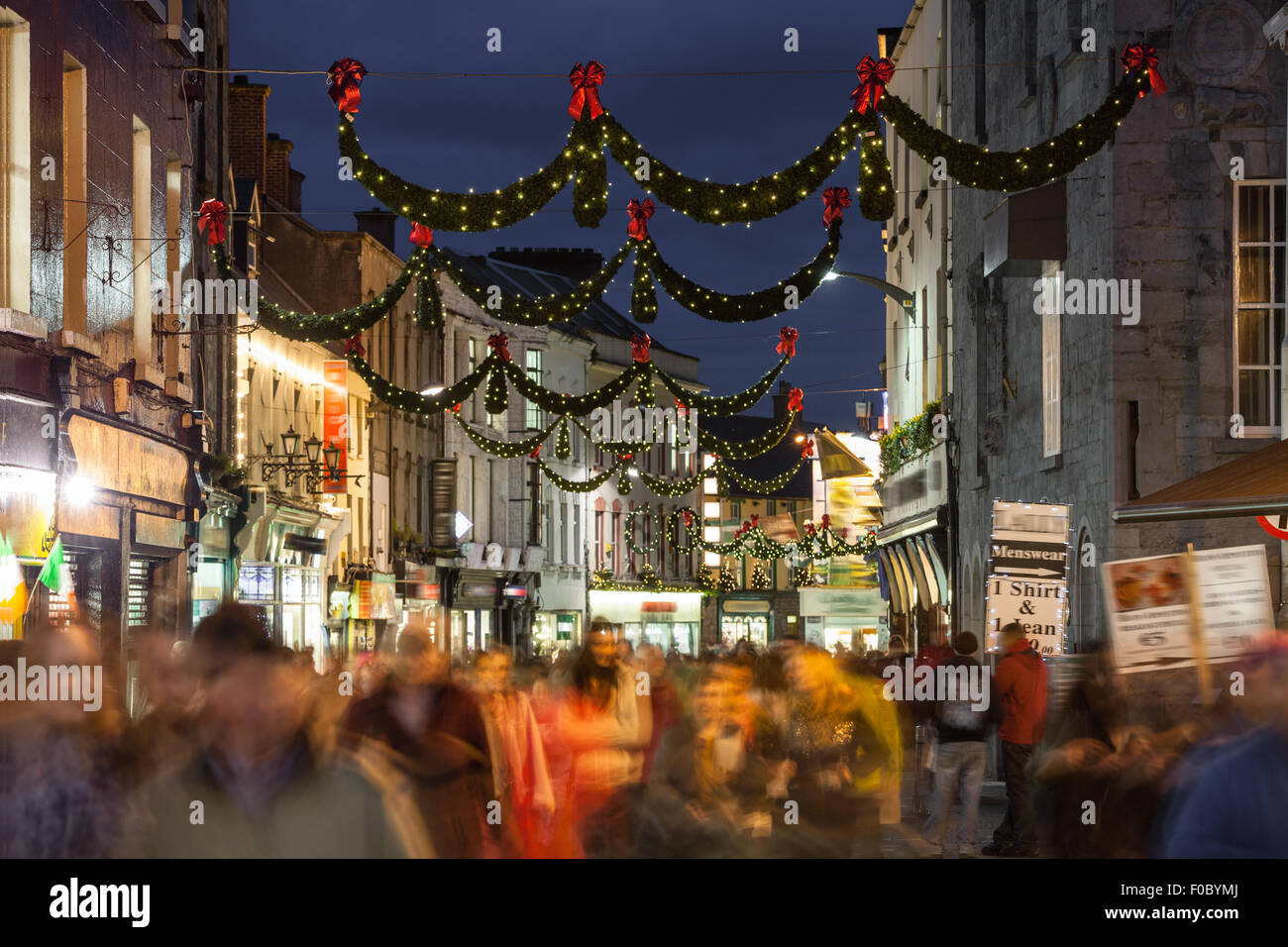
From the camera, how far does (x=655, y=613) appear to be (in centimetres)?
7769

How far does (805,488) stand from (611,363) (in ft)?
131

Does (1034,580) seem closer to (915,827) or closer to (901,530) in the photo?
(915,827)

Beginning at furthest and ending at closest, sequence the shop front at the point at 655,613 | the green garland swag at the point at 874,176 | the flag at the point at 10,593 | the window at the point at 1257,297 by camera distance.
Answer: the shop front at the point at 655,613, the window at the point at 1257,297, the green garland swag at the point at 874,176, the flag at the point at 10,593

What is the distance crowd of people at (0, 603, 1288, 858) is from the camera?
5.62 m

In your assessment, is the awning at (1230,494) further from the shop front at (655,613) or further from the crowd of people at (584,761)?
the shop front at (655,613)

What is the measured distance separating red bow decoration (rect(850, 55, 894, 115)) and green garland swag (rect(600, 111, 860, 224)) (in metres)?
0.15

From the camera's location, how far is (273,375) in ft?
107

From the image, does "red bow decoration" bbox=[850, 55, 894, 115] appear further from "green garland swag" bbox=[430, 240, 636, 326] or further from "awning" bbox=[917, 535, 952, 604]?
"awning" bbox=[917, 535, 952, 604]

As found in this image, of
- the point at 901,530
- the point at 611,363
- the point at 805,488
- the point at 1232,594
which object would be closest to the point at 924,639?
the point at 901,530

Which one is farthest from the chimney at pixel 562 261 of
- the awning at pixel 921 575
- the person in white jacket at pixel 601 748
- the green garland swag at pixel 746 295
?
the person in white jacket at pixel 601 748

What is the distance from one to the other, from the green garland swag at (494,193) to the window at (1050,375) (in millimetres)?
7104

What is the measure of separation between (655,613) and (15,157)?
62.9 meters

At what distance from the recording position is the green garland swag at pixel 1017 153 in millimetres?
15148

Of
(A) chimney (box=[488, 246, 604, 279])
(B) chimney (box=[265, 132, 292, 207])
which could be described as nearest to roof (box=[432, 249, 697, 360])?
(A) chimney (box=[488, 246, 604, 279])
